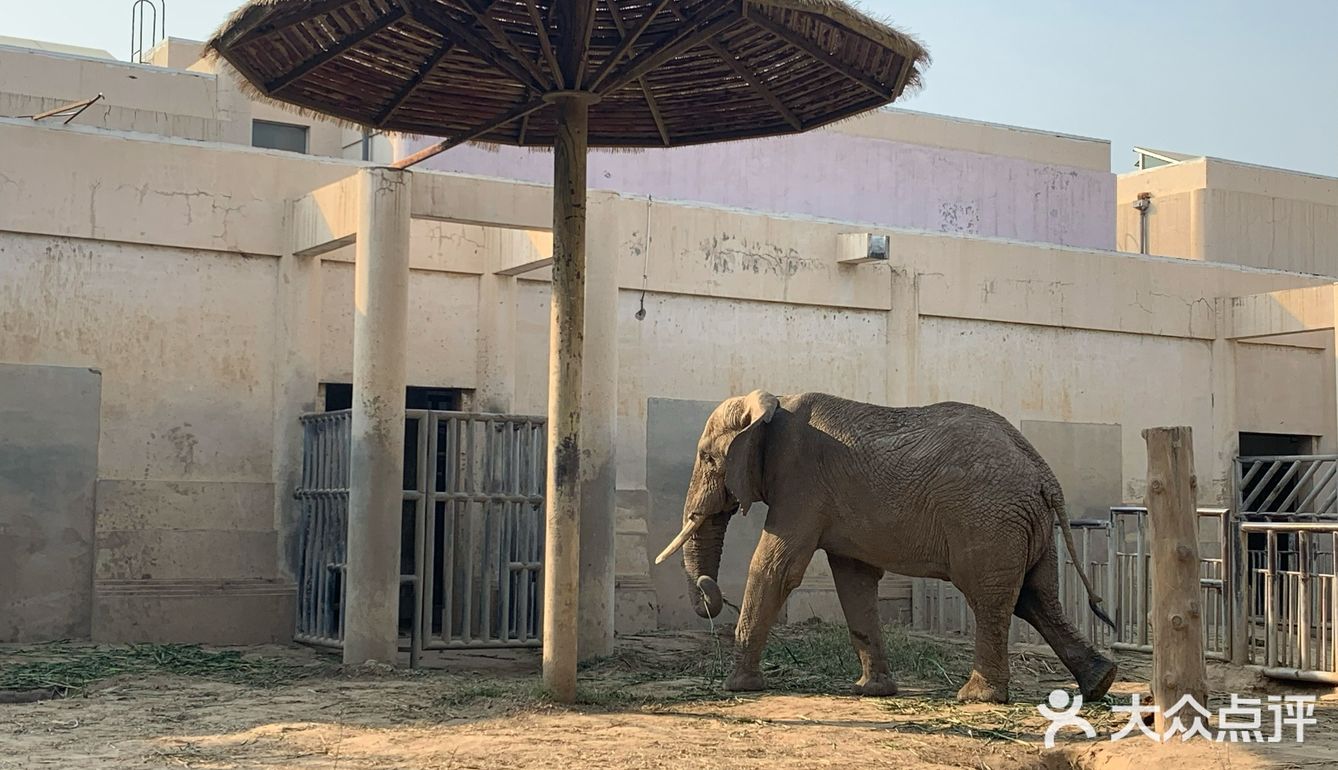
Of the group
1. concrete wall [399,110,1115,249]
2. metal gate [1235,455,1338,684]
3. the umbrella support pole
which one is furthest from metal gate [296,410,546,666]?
concrete wall [399,110,1115,249]

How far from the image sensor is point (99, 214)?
43.9 feet

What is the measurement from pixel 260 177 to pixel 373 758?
736 cm

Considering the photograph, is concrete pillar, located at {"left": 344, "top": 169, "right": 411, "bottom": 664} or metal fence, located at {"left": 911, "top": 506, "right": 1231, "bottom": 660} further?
metal fence, located at {"left": 911, "top": 506, "right": 1231, "bottom": 660}

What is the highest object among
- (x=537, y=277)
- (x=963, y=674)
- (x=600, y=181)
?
(x=600, y=181)

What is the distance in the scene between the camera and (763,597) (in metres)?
11.0

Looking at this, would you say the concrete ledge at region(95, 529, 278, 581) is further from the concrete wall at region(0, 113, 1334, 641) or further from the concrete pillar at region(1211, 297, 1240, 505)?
the concrete pillar at region(1211, 297, 1240, 505)

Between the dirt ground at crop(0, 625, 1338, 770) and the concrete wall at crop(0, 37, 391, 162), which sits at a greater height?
the concrete wall at crop(0, 37, 391, 162)

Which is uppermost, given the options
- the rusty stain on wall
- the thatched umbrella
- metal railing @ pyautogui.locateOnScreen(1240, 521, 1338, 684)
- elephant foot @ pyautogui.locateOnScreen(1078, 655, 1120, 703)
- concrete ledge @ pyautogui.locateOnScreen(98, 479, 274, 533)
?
the thatched umbrella

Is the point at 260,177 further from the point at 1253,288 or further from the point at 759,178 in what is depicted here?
the point at 1253,288

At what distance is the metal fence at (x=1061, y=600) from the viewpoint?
1438 cm

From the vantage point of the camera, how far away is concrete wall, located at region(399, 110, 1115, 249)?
2098cm

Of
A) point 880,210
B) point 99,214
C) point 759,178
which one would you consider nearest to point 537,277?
point 99,214

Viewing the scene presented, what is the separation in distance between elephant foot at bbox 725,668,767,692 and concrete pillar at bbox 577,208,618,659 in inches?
78.8

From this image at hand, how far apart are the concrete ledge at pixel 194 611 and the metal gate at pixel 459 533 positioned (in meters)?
0.34
